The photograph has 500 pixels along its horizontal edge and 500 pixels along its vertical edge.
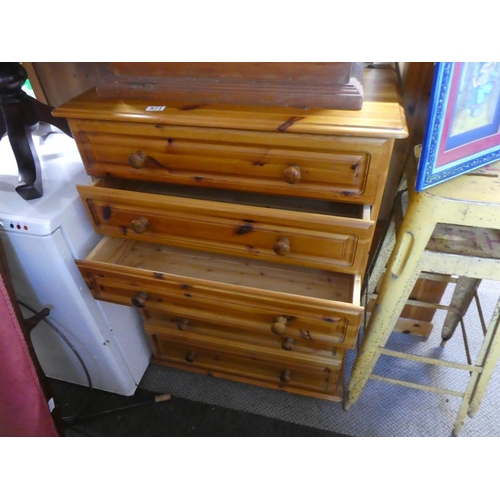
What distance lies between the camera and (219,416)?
1157 mm

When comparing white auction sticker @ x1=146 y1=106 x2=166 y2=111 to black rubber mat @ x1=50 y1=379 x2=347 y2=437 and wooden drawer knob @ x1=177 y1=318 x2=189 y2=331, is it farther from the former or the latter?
black rubber mat @ x1=50 y1=379 x2=347 y2=437

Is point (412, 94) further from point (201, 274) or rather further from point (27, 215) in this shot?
point (27, 215)

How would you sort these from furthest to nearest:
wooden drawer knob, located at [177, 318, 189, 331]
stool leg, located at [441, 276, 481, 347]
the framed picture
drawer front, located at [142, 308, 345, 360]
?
stool leg, located at [441, 276, 481, 347] < wooden drawer knob, located at [177, 318, 189, 331] < drawer front, located at [142, 308, 345, 360] < the framed picture

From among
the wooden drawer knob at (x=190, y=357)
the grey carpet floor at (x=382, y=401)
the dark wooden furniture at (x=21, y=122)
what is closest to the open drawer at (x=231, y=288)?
the dark wooden furniture at (x=21, y=122)

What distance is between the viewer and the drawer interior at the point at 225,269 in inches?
34.7

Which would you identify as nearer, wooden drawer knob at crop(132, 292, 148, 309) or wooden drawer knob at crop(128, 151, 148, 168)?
wooden drawer knob at crop(128, 151, 148, 168)

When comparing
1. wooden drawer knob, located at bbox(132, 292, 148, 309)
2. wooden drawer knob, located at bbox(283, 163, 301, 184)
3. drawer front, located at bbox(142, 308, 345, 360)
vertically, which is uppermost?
wooden drawer knob, located at bbox(283, 163, 301, 184)

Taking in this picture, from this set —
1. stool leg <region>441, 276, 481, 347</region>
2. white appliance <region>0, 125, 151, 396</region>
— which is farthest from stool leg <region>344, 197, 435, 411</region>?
white appliance <region>0, 125, 151, 396</region>

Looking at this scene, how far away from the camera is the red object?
75 cm
